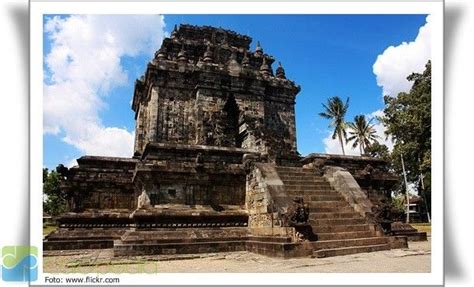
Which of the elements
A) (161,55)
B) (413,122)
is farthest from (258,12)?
(413,122)

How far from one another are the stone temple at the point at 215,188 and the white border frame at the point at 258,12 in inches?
85.7

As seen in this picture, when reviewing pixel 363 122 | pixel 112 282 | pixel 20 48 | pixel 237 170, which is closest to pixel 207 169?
pixel 237 170

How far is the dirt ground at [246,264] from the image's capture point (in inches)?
320

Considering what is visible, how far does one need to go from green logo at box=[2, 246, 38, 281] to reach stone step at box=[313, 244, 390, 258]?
20.3 ft

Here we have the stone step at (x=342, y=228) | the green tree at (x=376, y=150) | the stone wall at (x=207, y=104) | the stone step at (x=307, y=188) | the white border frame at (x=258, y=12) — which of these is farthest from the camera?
the green tree at (x=376, y=150)

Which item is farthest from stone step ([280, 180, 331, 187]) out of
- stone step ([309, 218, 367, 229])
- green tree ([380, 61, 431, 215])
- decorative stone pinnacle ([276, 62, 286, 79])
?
green tree ([380, 61, 431, 215])

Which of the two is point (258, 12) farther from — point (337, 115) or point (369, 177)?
point (337, 115)

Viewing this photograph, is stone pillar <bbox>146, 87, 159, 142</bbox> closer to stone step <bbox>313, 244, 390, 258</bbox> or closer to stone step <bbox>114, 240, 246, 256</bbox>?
stone step <bbox>114, 240, 246, 256</bbox>

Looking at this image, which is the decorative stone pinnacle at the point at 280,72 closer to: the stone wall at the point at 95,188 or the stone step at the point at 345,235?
the stone wall at the point at 95,188

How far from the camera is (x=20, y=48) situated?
8281 millimetres

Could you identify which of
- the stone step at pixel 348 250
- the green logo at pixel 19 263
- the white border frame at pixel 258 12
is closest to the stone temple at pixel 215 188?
the stone step at pixel 348 250

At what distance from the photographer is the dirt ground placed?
8.14 metres

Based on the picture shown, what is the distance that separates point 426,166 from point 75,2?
24444 millimetres

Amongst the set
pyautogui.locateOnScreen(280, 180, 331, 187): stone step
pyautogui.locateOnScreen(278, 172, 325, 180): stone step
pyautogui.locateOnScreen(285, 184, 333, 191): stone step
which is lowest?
pyautogui.locateOnScreen(285, 184, 333, 191): stone step
